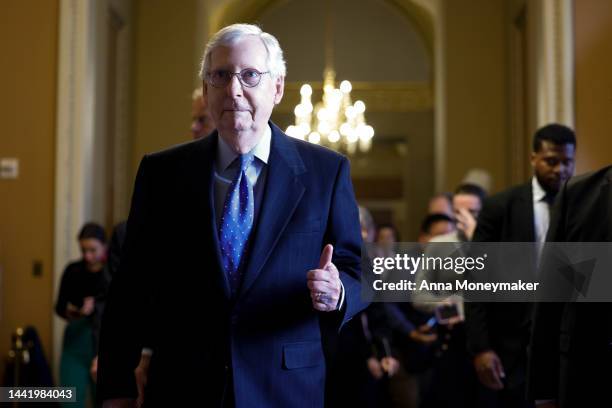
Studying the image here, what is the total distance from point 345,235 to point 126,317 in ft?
1.89

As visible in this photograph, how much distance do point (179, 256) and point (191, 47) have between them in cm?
823

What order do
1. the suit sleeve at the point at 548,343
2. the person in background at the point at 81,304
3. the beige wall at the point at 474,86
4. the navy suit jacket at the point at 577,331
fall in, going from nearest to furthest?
the navy suit jacket at the point at 577,331 → the suit sleeve at the point at 548,343 → the person in background at the point at 81,304 → the beige wall at the point at 474,86

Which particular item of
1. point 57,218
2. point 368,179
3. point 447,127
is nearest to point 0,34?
point 57,218

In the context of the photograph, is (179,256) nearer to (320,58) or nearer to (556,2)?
(556,2)

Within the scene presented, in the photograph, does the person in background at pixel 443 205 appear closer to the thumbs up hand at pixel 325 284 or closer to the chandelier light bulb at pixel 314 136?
the chandelier light bulb at pixel 314 136

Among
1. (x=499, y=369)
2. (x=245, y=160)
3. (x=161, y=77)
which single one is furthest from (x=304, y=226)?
(x=161, y=77)

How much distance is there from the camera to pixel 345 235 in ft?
7.36

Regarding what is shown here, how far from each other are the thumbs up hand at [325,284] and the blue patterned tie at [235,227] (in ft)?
0.71

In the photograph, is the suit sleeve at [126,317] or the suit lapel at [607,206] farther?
the suit lapel at [607,206]

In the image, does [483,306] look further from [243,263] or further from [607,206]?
[243,263]

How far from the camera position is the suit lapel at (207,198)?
2.12 meters

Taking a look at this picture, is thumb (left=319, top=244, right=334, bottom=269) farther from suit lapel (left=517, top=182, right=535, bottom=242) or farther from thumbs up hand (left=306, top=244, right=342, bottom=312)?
suit lapel (left=517, top=182, right=535, bottom=242)

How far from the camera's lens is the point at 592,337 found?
2.68 meters

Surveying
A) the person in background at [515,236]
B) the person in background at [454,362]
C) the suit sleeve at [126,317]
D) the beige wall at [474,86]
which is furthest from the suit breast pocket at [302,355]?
the beige wall at [474,86]
